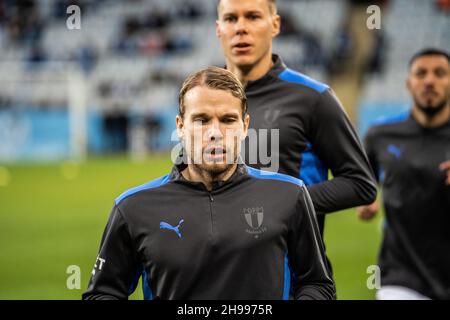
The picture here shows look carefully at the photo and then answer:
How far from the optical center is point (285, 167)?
336 centimetres

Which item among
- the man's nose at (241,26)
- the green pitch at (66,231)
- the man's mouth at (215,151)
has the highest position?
the man's nose at (241,26)

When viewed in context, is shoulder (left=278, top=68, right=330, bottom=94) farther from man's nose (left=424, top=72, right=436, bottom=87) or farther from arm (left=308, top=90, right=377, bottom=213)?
man's nose (left=424, top=72, right=436, bottom=87)

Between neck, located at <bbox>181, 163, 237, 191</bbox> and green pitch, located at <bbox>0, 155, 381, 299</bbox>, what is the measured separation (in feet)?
12.9

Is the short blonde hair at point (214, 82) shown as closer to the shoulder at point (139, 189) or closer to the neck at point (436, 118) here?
the shoulder at point (139, 189)

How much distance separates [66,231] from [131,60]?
1546cm

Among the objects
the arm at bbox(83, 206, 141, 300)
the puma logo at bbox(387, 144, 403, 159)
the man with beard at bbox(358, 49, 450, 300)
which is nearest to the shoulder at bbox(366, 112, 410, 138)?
the man with beard at bbox(358, 49, 450, 300)

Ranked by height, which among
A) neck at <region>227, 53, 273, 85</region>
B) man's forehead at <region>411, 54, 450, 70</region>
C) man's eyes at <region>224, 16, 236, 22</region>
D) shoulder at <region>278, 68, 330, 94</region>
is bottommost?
shoulder at <region>278, 68, 330, 94</region>

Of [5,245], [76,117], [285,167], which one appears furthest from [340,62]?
[285,167]

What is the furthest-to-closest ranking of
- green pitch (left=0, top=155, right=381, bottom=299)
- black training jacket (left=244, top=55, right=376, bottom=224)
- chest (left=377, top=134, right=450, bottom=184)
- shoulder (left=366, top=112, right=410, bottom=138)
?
1. green pitch (left=0, top=155, right=381, bottom=299)
2. shoulder (left=366, top=112, right=410, bottom=138)
3. chest (left=377, top=134, right=450, bottom=184)
4. black training jacket (left=244, top=55, right=376, bottom=224)

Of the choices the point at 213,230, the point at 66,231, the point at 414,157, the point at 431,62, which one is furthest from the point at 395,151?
the point at 66,231

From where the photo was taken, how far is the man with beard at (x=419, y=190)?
14.8 ft

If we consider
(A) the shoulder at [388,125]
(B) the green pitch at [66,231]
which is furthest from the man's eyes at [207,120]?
(B) the green pitch at [66,231]

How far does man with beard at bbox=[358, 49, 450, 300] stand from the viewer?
4520mm

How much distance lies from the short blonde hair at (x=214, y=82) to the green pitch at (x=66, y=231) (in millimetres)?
4051
